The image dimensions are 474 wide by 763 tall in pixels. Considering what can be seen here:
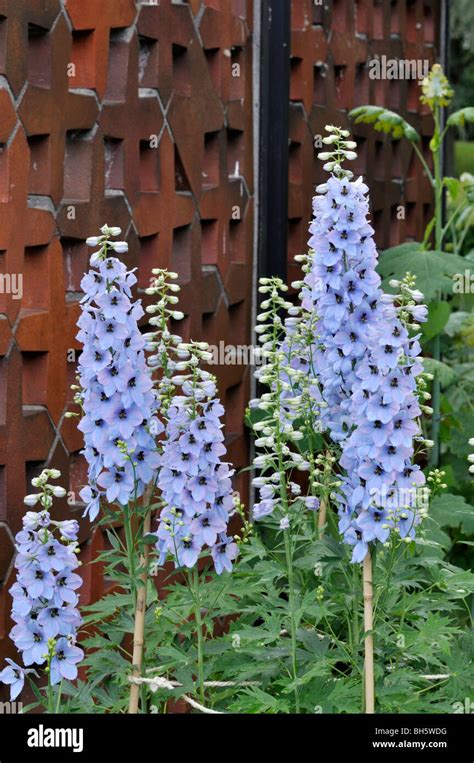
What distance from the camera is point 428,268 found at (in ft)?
13.4

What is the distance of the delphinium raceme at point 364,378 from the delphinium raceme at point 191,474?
24cm

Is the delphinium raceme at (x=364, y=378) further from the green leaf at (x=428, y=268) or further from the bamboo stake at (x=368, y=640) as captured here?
the green leaf at (x=428, y=268)

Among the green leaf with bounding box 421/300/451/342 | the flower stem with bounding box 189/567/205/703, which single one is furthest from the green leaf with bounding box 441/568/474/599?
the green leaf with bounding box 421/300/451/342

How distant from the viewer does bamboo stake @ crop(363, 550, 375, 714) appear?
90.4 inches

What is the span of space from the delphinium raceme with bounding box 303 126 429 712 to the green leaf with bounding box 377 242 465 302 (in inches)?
61.8

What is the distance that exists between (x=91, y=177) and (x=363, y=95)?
215cm

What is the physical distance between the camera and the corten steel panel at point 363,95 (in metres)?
4.11

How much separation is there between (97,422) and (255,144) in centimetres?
181

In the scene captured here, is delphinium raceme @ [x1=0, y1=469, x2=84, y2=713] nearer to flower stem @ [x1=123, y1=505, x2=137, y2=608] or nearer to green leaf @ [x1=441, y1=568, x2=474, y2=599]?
flower stem @ [x1=123, y1=505, x2=137, y2=608]

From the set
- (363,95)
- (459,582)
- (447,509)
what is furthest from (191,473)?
(363,95)

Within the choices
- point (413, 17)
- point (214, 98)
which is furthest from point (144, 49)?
point (413, 17)

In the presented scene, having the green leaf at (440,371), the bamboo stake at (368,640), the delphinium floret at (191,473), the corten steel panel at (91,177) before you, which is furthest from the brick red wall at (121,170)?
the bamboo stake at (368,640)

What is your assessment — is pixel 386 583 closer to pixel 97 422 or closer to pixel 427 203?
pixel 97 422
